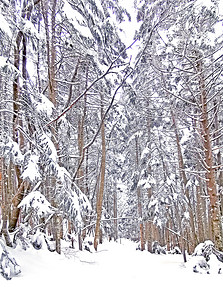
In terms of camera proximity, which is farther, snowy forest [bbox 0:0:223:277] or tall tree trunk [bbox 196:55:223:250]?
tall tree trunk [bbox 196:55:223:250]

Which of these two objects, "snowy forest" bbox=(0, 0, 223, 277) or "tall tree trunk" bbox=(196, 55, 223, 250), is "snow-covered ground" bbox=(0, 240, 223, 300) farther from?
"tall tree trunk" bbox=(196, 55, 223, 250)

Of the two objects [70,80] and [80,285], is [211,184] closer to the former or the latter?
[80,285]

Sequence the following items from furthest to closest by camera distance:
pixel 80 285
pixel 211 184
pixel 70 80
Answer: pixel 70 80, pixel 211 184, pixel 80 285

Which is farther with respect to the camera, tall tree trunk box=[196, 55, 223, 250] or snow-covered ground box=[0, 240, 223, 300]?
tall tree trunk box=[196, 55, 223, 250]

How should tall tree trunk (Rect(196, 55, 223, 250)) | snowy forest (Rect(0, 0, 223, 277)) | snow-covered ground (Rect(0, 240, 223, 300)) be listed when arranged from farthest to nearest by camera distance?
tall tree trunk (Rect(196, 55, 223, 250))
snowy forest (Rect(0, 0, 223, 277))
snow-covered ground (Rect(0, 240, 223, 300))

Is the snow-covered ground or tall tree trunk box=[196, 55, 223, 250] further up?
tall tree trunk box=[196, 55, 223, 250]

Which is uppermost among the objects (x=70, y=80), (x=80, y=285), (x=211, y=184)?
(x=70, y=80)

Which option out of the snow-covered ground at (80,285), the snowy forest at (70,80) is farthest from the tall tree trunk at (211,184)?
the snow-covered ground at (80,285)

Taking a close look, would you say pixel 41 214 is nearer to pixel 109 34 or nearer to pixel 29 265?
pixel 29 265

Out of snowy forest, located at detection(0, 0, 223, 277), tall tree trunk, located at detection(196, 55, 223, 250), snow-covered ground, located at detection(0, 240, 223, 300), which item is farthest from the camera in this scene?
tall tree trunk, located at detection(196, 55, 223, 250)

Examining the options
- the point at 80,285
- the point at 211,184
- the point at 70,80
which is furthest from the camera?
the point at 70,80

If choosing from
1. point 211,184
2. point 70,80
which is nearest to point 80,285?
point 211,184

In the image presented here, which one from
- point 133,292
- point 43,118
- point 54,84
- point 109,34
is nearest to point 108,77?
point 109,34

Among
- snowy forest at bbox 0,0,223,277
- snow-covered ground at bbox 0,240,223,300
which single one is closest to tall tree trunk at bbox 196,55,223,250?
snowy forest at bbox 0,0,223,277
